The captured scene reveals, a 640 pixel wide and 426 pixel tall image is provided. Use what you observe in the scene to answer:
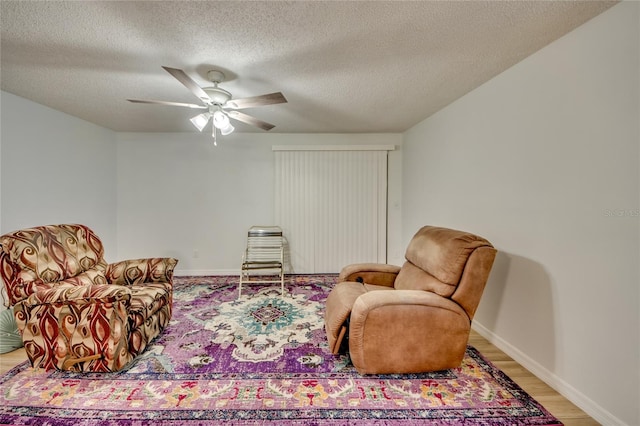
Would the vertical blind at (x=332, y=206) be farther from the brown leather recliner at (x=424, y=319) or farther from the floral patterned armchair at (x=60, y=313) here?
the floral patterned armchair at (x=60, y=313)

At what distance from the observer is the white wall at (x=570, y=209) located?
139 centimetres

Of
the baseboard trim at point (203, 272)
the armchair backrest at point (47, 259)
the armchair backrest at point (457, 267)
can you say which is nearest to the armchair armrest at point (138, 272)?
the armchair backrest at point (47, 259)

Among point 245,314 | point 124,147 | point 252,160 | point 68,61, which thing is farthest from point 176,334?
point 124,147

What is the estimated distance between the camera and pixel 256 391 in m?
1.72

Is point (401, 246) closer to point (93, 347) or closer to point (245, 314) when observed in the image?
point (245, 314)

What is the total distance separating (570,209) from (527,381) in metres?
1.19

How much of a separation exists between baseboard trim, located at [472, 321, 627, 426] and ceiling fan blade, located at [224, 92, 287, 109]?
2550mm

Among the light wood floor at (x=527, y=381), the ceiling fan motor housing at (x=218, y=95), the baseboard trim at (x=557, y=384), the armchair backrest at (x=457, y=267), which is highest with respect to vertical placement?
the ceiling fan motor housing at (x=218, y=95)

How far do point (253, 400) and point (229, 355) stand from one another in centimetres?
56

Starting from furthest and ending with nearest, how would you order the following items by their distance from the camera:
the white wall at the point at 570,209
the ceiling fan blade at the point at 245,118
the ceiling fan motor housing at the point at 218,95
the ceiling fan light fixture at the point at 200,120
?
1. the ceiling fan blade at the point at 245,118
2. the ceiling fan light fixture at the point at 200,120
3. the ceiling fan motor housing at the point at 218,95
4. the white wall at the point at 570,209

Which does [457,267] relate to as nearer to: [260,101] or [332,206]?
[260,101]

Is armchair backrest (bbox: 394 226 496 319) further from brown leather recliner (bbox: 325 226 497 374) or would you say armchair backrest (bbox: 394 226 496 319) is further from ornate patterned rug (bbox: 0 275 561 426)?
ornate patterned rug (bbox: 0 275 561 426)

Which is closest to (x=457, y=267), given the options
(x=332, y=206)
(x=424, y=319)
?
(x=424, y=319)

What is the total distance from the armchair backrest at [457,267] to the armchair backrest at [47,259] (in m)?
2.69
